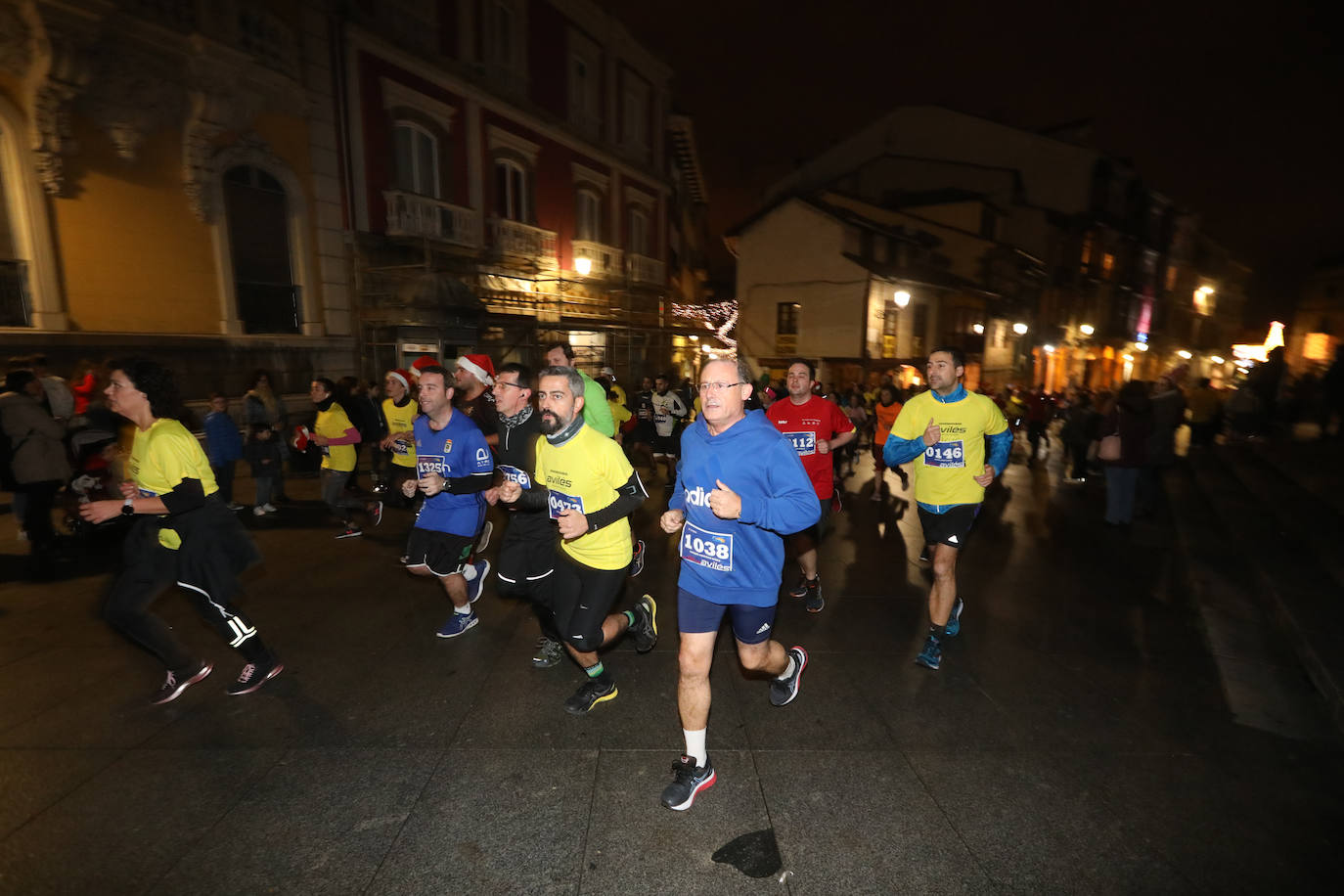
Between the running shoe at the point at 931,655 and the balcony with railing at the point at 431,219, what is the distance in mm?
15053

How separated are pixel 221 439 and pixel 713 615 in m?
7.74

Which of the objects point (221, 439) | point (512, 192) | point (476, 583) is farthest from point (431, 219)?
point (476, 583)

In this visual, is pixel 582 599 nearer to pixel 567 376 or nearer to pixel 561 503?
pixel 561 503

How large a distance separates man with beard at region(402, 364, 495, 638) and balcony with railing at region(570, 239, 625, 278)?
624 inches

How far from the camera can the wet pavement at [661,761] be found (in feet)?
8.90

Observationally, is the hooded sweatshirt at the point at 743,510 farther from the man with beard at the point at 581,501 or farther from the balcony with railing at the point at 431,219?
the balcony with railing at the point at 431,219

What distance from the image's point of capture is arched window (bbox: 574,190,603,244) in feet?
70.2

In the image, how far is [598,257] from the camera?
853 inches

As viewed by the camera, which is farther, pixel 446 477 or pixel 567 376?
pixel 446 477

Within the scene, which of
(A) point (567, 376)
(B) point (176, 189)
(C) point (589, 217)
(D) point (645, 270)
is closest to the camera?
(A) point (567, 376)

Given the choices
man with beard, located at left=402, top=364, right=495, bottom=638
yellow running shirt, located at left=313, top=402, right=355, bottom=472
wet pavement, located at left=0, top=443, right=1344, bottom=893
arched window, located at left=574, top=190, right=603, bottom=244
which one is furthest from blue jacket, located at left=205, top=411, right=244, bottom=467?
arched window, located at left=574, top=190, right=603, bottom=244

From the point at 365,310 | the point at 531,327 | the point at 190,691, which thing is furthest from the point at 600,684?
the point at 531,327

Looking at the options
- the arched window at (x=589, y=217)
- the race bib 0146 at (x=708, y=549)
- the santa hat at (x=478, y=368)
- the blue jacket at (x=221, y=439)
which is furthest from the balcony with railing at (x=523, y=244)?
the race bib 0146 at (x=708, y=549)

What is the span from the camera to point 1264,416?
1345cm
